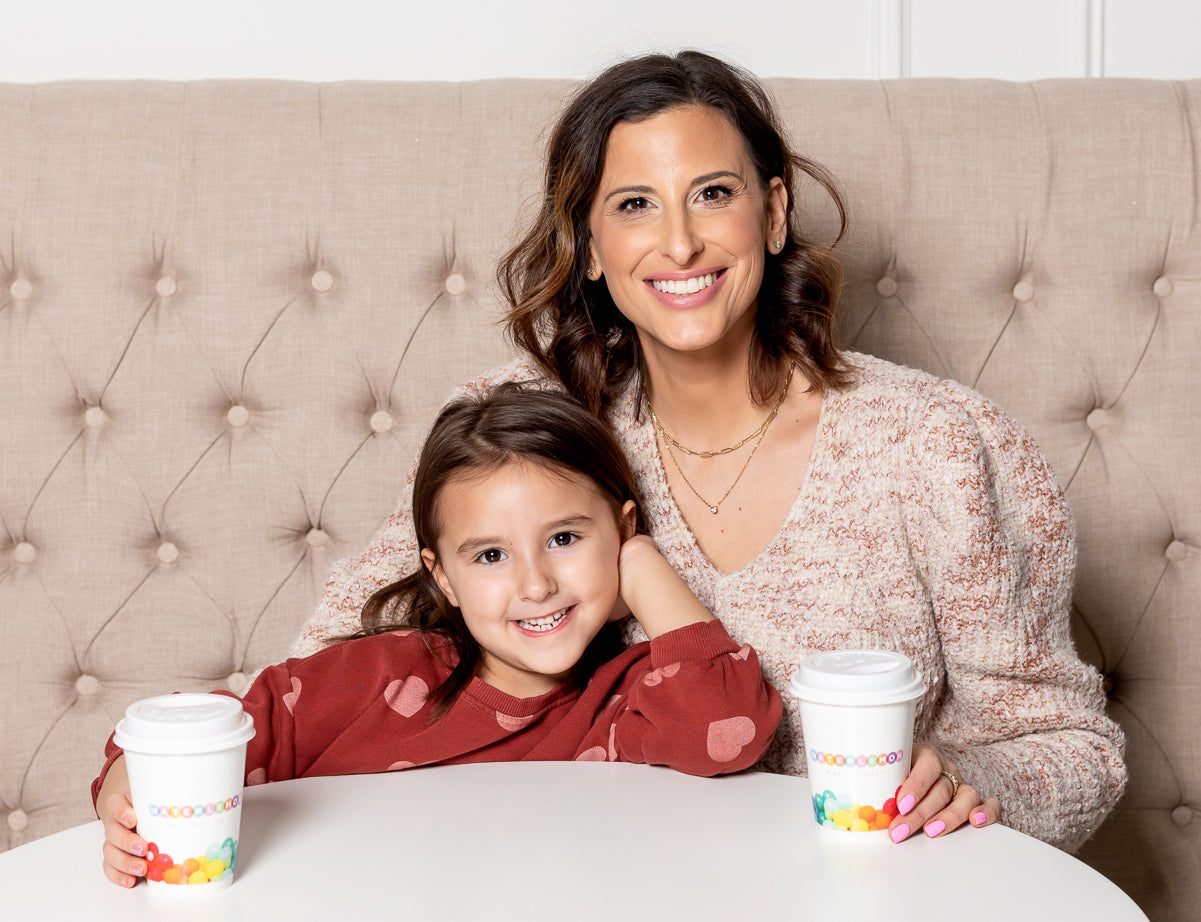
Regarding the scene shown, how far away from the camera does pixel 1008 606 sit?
1440mm

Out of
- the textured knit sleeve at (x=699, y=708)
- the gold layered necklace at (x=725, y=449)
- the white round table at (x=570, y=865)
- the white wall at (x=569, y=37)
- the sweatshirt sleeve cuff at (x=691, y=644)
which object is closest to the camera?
the white round table at (x=570, y=865)

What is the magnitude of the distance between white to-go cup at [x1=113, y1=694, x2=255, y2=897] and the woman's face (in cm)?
78

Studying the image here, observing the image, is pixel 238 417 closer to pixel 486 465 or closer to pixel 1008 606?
pixel 486 465

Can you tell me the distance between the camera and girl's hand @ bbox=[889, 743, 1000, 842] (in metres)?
0.98

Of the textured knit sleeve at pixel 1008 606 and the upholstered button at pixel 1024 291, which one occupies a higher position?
the upholstered button at pixel 1024 291

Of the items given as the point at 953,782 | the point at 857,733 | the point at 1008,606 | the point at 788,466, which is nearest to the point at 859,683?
the point at 857,733

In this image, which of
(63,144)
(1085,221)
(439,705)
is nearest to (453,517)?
(439,705)

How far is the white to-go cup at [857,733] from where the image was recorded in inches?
37.2

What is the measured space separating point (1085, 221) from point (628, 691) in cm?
101

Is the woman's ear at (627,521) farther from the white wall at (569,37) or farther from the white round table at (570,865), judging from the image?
the white wall at (569,37)

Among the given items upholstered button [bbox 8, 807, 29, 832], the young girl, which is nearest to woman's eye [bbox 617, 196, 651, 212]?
the young girl

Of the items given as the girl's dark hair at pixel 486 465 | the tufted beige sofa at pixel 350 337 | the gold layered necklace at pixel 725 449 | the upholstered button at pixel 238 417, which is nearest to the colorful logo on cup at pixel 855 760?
the girl's dark hair at pixel 486 465

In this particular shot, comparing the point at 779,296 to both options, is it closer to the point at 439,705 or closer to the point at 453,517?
the point at 453,517

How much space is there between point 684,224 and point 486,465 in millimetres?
354
